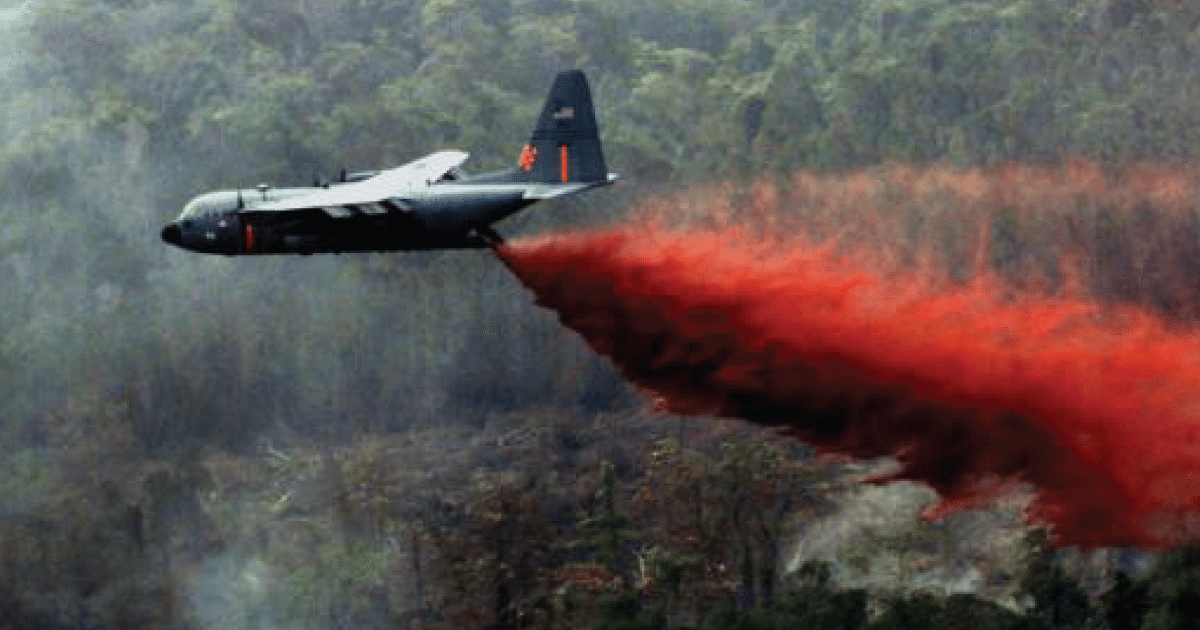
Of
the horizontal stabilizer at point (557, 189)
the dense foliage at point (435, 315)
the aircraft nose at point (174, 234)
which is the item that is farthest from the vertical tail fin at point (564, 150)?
the dense foliage at point (435, 315)

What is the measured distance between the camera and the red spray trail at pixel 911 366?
5394 cm

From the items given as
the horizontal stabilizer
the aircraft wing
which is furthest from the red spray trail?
the aircraft wing

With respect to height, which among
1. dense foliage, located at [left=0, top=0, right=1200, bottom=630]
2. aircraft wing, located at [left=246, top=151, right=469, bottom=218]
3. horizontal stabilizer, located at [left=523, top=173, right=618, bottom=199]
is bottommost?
dense foliage, located at [left=0, top=0, right=1200, bottom=630]

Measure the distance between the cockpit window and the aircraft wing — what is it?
2.16ft

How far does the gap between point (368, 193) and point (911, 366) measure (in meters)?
14.3

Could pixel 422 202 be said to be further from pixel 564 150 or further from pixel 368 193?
pixel 564 150

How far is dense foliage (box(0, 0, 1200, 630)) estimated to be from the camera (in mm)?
83938

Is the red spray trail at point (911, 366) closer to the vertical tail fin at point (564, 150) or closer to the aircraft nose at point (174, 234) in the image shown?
the vertical tail fin at point (564, 150)

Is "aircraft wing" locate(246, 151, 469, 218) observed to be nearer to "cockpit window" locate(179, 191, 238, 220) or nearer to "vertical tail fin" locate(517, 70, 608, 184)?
"cockpit window" locate(179, 191, 238, 220)

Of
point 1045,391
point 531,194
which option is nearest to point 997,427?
point 1045,391

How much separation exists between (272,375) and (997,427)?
4590 centimetres

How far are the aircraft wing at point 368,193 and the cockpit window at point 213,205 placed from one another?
2.16 feet

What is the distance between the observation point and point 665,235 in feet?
202

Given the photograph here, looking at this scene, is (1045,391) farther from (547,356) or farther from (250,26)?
(250,26)
